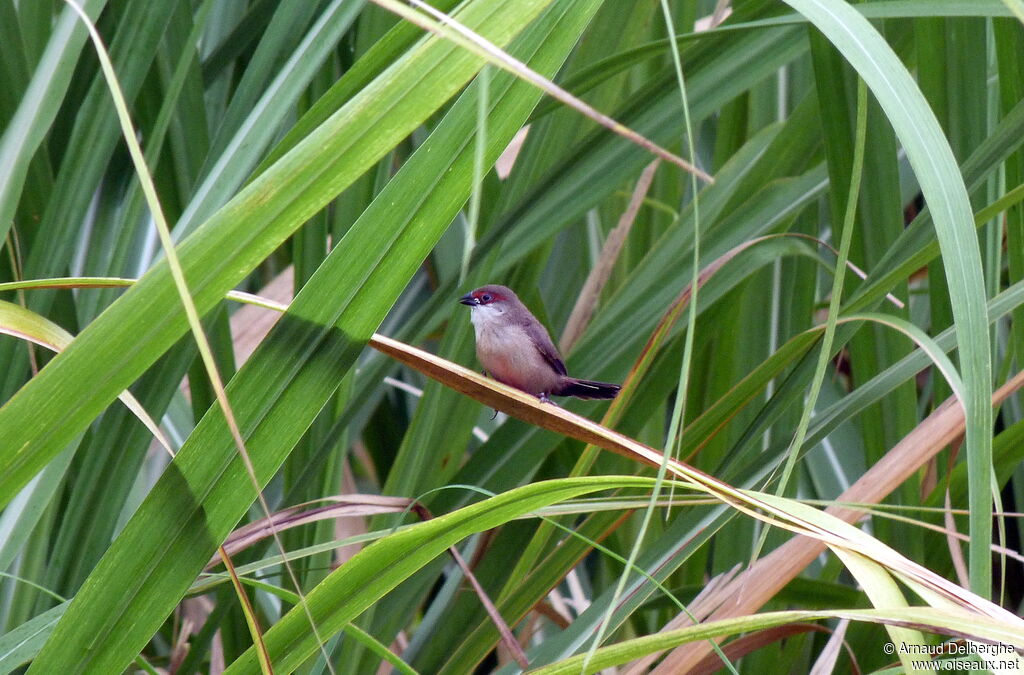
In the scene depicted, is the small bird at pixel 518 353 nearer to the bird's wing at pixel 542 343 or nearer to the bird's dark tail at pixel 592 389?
the bird's wing at pixel 542 343

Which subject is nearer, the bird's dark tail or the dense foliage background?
the dense foliage background

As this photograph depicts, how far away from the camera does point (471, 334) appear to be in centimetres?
204

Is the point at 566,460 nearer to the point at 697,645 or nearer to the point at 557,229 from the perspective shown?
the point at 557,229

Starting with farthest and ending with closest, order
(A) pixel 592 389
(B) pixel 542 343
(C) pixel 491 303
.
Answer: (B) pixel 542 343
(C) pixel 491 303
(A) pixel 592 389

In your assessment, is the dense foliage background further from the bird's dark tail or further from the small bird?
the small bird

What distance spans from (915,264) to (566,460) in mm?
1012

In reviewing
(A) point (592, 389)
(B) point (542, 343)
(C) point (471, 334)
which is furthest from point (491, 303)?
(C) point (471, 334)

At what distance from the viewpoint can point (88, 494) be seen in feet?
5.07

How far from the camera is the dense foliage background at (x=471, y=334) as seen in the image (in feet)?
3.06

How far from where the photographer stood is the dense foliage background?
0.93 m

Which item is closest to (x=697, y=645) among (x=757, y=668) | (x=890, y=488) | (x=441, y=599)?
(x=890, y=488)

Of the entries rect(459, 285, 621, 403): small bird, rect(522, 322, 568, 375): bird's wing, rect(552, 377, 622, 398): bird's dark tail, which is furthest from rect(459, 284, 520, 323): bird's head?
rect(552, 377, 622, 398): bird's dark tail

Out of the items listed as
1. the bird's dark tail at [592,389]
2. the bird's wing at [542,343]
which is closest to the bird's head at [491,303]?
the bird's wing at [542,343]

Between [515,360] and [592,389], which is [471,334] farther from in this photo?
[515,360]
